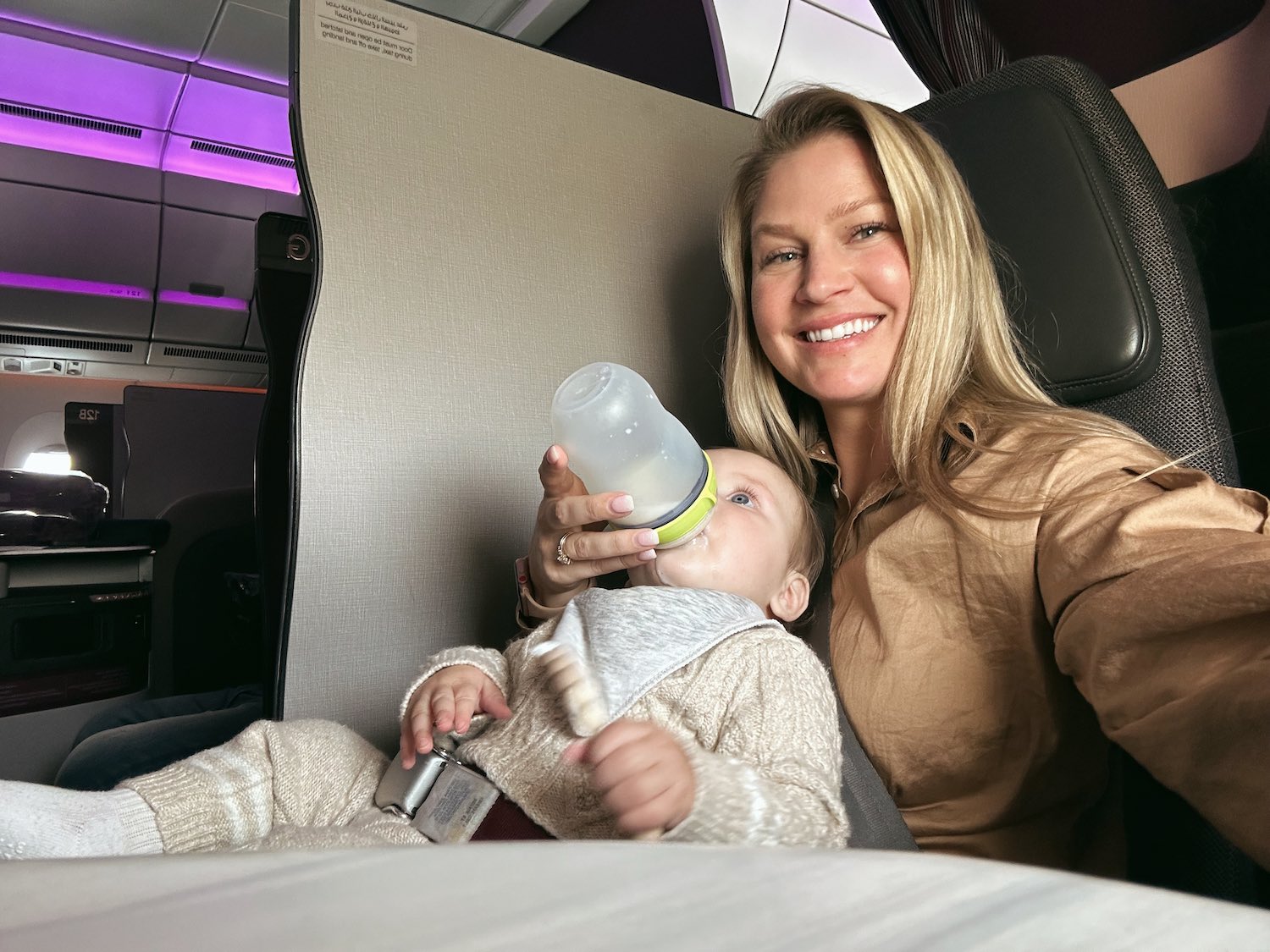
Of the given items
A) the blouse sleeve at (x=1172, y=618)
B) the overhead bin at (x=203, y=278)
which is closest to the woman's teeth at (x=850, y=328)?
the blouse sleeve at (x=1172, y=618)

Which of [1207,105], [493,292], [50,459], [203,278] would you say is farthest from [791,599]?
[50,459]

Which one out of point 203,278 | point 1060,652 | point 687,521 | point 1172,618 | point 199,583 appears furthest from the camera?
point 203,278

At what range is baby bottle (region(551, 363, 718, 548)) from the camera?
3.32 ft

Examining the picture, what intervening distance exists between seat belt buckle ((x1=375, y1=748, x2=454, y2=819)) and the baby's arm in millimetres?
20

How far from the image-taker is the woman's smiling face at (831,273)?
113 cm

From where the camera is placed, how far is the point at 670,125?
1.52m

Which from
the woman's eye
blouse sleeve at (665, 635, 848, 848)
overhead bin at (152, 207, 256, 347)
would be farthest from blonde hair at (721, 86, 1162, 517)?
overhead bin at (152, 207, 256, 347)

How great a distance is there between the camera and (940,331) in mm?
1081

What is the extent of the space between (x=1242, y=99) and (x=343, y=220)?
1547 millimetres

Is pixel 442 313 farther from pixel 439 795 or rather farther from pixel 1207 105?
pixel 1207 105

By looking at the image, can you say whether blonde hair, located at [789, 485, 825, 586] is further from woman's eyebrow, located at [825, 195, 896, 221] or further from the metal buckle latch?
the metal buckle latch

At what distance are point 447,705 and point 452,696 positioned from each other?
Result: 2cm

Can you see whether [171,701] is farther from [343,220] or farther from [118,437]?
[118,437]

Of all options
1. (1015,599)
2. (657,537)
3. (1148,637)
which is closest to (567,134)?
(657,537)
